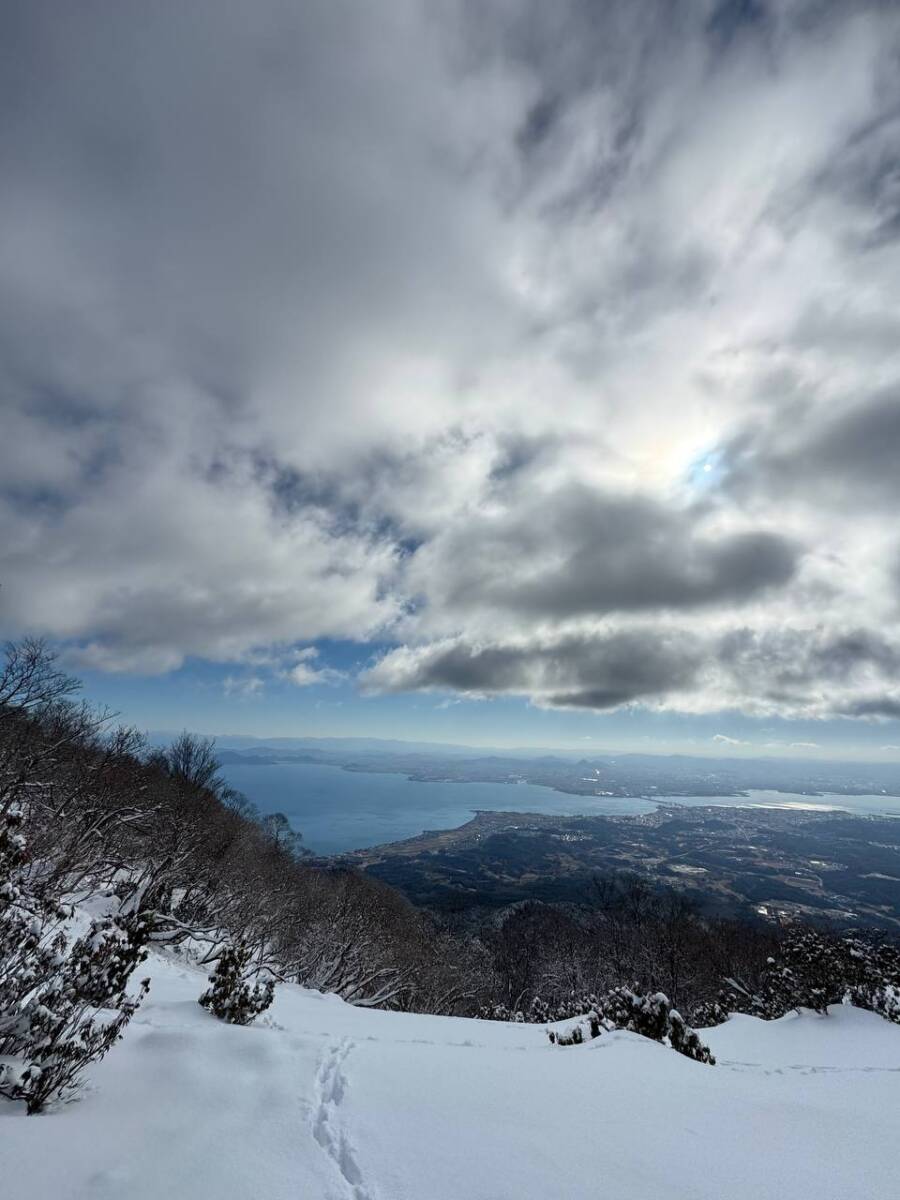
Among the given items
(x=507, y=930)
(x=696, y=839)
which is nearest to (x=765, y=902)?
(x=507, y=930)

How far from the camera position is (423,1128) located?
4918 millimetres

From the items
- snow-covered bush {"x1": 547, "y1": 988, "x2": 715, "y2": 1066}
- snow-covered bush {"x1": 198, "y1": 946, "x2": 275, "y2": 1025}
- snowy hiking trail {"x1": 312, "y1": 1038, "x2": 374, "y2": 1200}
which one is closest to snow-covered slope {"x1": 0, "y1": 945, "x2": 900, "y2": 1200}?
snowy hiking trail {"x1": 312, "y1": 1038, "x2": 374, "y2": 1200}

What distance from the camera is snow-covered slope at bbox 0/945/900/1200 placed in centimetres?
384

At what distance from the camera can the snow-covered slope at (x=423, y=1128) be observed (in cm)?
384

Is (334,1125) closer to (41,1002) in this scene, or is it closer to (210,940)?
(41,1002)

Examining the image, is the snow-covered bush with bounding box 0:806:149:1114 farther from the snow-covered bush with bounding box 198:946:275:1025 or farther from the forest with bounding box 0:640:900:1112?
the snow-covered bush with bounding box 198:946:275:1025

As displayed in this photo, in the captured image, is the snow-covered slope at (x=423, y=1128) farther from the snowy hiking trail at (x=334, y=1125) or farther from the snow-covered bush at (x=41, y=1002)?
the snow-covered bush at (x=41, y=1002)

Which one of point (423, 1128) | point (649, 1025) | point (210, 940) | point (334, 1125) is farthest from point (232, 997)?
point (210, 940)

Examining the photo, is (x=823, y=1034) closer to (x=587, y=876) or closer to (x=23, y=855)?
(x=23, y=855)

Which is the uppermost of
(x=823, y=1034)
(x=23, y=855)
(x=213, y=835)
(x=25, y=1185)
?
(x=23, y=855)

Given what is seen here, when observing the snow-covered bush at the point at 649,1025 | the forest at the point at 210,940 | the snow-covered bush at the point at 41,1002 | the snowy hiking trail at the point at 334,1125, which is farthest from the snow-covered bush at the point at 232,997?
the snow-covered bush at the point at 649,1025

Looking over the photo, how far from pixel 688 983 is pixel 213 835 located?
134 feet

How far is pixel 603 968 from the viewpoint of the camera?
51594 mm

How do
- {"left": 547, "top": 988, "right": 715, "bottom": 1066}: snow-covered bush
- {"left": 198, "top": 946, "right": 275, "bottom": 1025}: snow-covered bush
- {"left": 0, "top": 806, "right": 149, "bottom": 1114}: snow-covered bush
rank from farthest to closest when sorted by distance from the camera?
{"left": 547, "top": 988, "right": 715, "bottom": 1066}: snow-covered bush
{"left": 198, "top": 946, "right": 275, "bottom": 1025}: snow-covered bush
{"left": 0, "top": 806, "right": 149, "bottom": 1114}: snow-covered bush
